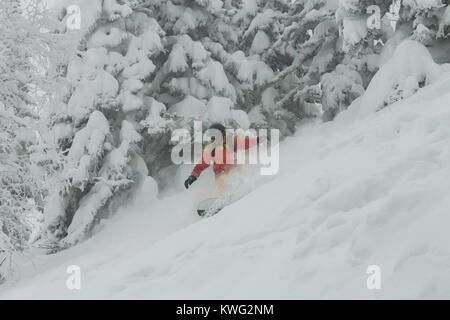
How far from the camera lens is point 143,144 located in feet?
47.8

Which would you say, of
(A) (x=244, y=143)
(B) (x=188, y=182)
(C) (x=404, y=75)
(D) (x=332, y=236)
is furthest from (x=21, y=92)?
(C) (x=404, y=75)

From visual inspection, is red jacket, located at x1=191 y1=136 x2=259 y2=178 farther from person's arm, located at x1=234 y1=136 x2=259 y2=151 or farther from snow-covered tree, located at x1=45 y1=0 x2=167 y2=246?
snow-covered tree, located at x1=45 y1=0 x2=167 y2=246

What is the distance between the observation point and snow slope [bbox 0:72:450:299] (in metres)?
4.60

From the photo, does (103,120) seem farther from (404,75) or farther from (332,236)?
(332,236)

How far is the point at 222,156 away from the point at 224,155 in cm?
6

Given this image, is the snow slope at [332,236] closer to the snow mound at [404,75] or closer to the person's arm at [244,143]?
the snow mound at [404,75]

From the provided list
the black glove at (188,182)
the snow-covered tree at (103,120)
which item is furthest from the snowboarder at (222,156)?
the snow-covered tree at (103,120)

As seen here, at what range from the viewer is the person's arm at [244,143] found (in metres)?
10.8

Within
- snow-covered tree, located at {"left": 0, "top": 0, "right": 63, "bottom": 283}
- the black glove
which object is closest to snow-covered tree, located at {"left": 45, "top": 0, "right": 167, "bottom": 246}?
the black glove

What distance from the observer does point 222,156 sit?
11.0 m
